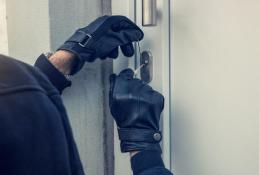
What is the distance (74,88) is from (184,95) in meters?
0.31

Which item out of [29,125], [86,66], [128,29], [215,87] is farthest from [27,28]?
[29,125]

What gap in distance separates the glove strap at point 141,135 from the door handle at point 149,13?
0.93 ft

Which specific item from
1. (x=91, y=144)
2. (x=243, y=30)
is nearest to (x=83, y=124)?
(x=91, y=144)

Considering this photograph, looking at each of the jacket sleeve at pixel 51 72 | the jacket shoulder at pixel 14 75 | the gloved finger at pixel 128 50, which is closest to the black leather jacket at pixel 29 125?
the jacket shoulder at pixel 14 75

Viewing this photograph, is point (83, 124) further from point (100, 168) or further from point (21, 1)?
Answer: point (21, 1)

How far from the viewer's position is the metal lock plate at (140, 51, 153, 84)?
3.88 feet

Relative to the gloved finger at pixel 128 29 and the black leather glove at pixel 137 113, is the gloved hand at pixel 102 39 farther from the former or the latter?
the black leather glove at pixel 137 113

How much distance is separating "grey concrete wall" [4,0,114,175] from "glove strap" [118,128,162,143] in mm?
199

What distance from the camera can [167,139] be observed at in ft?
3.87

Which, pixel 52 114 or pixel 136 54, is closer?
pixel 52 114

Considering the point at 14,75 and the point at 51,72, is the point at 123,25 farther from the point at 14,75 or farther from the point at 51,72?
the point at 14,75

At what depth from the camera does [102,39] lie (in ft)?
3.60

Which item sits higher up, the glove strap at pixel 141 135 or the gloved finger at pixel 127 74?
the gloved finger at pixel 127 74

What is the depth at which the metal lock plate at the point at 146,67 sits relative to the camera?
1182mm
